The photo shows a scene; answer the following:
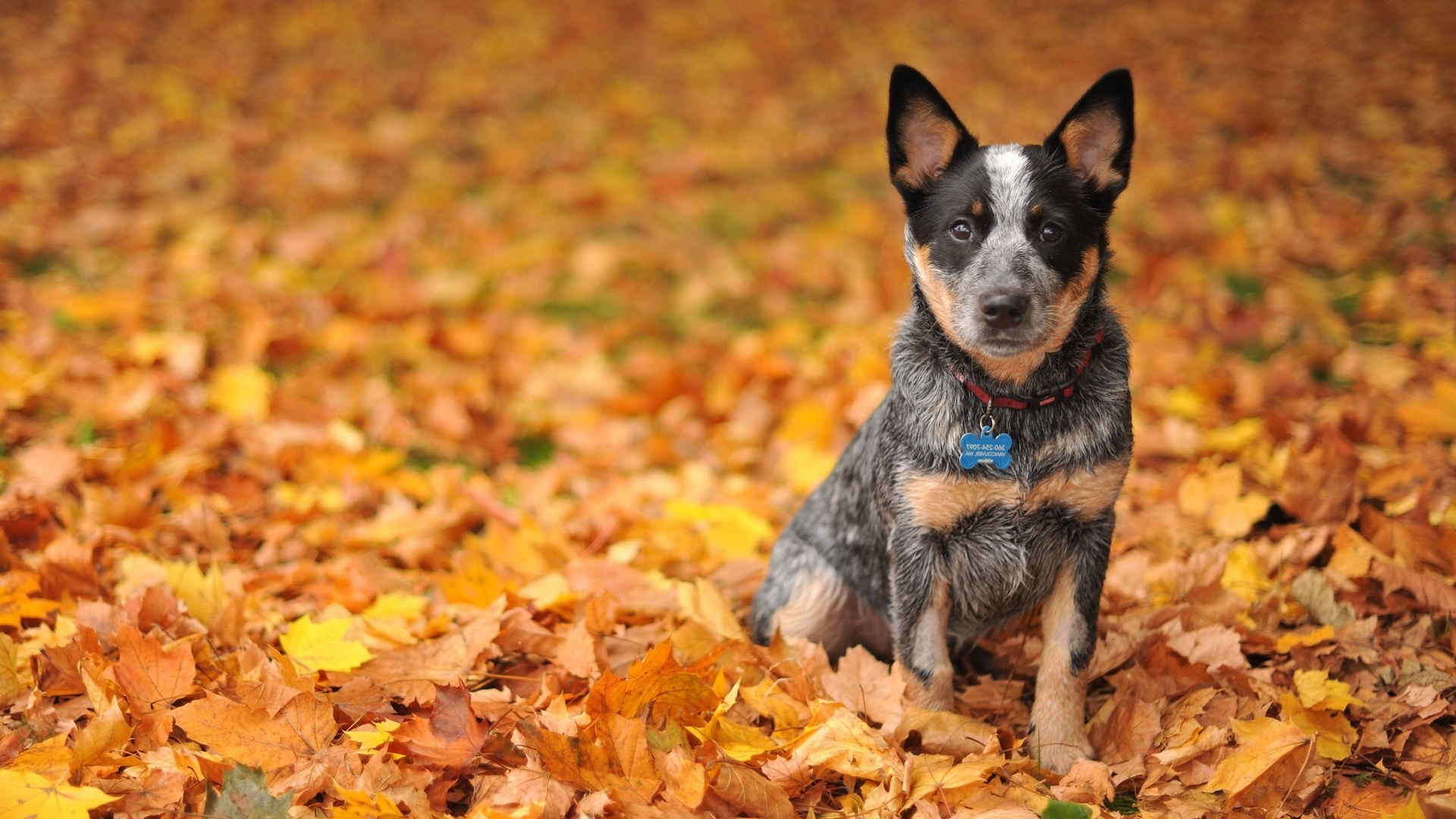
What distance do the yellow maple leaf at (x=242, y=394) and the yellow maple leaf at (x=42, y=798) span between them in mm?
2870

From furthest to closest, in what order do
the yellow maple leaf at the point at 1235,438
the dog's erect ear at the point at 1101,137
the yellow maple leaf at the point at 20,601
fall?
the yellow maple leaf at the point at 1235,438 → the yellow maple leaf at the point at 20,601 → the dog's erect ear at the point at 1101,137

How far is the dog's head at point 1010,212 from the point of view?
2857 millimetres

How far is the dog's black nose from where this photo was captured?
2.77m

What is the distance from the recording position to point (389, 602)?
146 inches

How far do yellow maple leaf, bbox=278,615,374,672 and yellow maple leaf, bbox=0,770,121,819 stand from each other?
0.69 m

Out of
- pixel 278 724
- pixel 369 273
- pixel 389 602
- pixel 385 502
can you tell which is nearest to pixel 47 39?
pixel 369 273

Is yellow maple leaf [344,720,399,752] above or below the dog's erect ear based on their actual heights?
below

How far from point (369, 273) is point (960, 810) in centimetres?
576

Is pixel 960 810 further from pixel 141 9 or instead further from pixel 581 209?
pixel 141 9

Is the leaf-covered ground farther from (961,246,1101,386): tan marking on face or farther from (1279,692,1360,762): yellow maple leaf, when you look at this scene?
(961,246,1101,386): tan marking on face

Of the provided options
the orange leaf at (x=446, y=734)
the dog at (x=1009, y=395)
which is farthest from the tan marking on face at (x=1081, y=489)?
the orange leaf at (x=446, y=734)

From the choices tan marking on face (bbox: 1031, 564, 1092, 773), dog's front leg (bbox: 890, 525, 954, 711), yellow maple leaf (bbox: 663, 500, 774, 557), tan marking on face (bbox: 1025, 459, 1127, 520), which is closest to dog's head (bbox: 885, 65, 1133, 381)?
tan marking on face (bbox: 1025, 459, 1127, 520)

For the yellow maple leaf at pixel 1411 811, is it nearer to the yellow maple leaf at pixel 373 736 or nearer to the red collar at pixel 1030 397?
the red collar at pixel 1030 397

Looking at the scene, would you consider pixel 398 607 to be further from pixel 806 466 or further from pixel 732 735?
pixel 806 466
